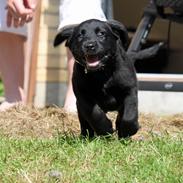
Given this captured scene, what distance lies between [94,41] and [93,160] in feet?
2.39

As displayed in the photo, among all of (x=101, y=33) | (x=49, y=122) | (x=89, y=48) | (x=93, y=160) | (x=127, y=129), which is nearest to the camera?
(x=93, y=160)

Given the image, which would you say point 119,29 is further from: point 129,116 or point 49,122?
point 49,122

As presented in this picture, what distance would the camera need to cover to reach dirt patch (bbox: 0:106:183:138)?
4.69 meters

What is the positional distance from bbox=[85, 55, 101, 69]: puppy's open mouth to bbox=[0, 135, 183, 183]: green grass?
401 mm

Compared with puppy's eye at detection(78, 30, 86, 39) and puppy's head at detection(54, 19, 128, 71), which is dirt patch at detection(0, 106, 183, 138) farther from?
puppy's eye at detection(78, 30, 86, 39)

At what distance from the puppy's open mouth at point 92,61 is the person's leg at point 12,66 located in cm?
190

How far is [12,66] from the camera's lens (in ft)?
18.6

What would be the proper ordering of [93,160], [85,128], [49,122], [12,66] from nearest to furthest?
[93,160] → [85,128] → [49,122] → [12,66]

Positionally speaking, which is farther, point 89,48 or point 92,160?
point 89,48

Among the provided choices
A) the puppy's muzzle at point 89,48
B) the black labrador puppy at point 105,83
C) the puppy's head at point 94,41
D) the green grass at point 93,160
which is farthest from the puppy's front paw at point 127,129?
the puppy's muzzle at point 89,48

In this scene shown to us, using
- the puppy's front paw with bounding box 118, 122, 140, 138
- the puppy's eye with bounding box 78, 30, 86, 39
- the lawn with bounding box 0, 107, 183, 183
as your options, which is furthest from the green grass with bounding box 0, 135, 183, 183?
the puppy's eye with bounding box 78, 30, 86, 39

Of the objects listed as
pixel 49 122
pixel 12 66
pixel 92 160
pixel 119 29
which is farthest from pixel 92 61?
pixel 12 66

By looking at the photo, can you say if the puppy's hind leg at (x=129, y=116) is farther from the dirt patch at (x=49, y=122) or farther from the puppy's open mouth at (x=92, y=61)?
the dirt patch at (x=49, y=122)

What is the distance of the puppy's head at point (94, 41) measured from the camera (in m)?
3.73
